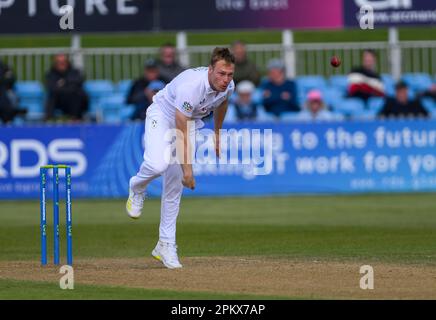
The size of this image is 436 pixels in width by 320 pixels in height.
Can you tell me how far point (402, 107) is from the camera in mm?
21922

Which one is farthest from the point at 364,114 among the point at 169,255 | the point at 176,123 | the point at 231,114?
the point at 176,123

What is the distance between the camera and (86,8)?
20.5 m

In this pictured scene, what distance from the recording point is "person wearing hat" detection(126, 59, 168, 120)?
21797 millimetres

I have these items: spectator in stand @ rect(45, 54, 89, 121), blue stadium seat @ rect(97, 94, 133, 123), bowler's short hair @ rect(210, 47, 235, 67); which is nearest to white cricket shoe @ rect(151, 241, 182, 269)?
bowler's short hair @ rect(210, 47, 235, 67)

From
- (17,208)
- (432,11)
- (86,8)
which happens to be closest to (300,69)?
(432,11)

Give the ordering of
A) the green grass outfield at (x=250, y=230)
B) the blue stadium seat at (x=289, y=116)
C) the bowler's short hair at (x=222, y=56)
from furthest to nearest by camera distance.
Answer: the blue stadium seat at (x=289, y=116) → the green grass outfield at (x=250, y=230) → the bowler's short hair at (x=222, y=56)

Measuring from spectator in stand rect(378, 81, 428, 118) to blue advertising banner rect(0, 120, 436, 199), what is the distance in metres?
0.67

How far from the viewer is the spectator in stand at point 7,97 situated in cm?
2198

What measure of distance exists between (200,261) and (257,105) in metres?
10.5

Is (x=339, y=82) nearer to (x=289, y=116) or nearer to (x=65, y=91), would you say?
(x=289, y=116)

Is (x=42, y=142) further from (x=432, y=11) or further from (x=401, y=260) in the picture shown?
(x=401, y=260)

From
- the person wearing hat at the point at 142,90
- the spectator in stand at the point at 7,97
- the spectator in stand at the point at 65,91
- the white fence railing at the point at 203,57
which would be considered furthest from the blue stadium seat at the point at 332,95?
the spectator in stand at the point at 7,97

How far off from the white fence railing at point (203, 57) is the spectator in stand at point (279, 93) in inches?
50.4

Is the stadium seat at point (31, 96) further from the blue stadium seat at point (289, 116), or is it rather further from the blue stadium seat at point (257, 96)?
the blue stadium seat at point (289, 116)
